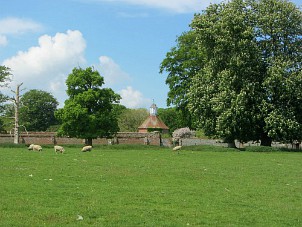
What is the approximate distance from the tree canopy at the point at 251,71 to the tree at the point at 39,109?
83.6 m

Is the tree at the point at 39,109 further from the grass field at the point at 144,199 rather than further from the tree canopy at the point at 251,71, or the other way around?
the grass field at the point at 144,199

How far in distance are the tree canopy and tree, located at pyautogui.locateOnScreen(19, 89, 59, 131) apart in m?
83.6

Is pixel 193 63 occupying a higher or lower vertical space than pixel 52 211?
higher

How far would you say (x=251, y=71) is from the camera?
172ft

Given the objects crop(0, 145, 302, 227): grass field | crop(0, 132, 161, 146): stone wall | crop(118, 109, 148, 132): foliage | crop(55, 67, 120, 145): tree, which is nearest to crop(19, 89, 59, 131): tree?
crop(118, 109, 148, 132): foliage

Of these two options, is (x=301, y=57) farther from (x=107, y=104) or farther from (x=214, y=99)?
(x=107, y=104)

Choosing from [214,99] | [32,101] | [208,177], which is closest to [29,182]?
[208,177]

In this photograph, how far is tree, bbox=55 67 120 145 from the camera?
63125mm

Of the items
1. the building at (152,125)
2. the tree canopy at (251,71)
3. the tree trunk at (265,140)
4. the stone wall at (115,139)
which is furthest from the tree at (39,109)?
the tree trunk at (265,140)

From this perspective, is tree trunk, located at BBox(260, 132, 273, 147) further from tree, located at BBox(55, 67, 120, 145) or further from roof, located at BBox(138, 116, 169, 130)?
roof, located at BBox(138, 116, 169, 130)

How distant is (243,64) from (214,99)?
16.5ft

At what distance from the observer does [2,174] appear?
1900cm

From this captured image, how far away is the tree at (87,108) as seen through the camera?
63125mm

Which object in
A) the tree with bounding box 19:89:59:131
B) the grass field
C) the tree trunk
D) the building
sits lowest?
the grass field
